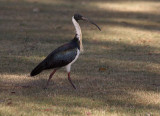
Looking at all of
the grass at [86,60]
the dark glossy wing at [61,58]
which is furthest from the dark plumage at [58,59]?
the grass at [86,60]

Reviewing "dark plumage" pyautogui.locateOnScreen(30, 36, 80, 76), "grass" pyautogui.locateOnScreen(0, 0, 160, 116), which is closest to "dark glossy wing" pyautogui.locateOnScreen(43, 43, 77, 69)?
"dark plumage" pyautogui.locateOnScreen(30, 36, 80, 76)

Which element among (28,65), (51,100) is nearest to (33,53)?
(28,65)

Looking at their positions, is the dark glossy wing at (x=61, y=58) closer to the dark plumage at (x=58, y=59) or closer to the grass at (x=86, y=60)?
the dark plumage at (x=58, y=59)

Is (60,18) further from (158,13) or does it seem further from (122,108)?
(122,108)

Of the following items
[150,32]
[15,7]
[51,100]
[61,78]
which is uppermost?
[51,100]

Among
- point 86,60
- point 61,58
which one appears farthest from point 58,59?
point 86,60

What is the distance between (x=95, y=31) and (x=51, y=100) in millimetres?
8161

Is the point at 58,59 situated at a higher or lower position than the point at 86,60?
higher

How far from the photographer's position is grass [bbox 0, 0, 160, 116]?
739cm

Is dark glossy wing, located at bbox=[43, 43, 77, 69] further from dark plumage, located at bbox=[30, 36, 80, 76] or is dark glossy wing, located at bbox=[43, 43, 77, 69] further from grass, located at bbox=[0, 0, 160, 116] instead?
grass, located at bbox=[0, 0, 160, 116]

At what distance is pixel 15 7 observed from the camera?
20.1m

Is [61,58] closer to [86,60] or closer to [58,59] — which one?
[58,59]

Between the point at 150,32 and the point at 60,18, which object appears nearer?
the point at 150,32

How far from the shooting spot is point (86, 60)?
11.3m
